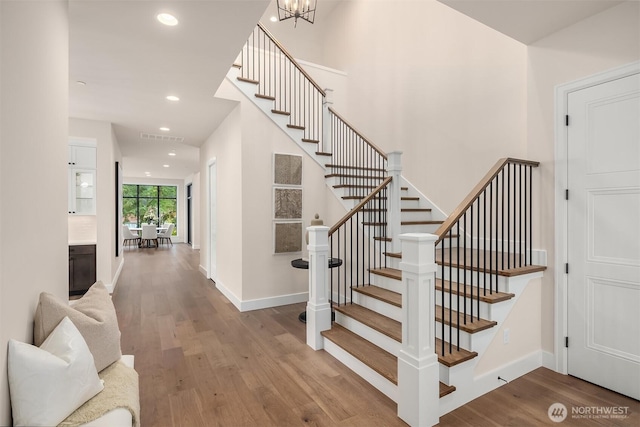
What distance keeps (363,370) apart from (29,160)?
252 centimetres

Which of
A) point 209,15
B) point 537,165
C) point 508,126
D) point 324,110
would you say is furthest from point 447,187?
point 209,15

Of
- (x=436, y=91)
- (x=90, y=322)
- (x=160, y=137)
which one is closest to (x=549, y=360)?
(x=436, y=91)

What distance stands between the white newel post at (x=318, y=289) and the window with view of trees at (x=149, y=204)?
42.9 feet

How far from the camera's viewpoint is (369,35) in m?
5.81

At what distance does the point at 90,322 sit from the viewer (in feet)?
5.64

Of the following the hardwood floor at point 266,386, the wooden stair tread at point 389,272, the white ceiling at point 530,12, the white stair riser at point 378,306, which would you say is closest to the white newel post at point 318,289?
the hardwood floor at point 266,386

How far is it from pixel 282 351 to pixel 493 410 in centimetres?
180

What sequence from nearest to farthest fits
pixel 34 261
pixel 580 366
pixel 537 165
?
pixel 34 261
pixel 580 366
pixel 537 165

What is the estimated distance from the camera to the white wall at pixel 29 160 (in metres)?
1.23

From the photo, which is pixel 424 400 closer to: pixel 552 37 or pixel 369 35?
pixel 552 37

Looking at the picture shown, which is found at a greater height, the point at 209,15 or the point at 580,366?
the point at 209,15

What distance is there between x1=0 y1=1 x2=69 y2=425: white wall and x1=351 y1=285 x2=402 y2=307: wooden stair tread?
2452 millimetres

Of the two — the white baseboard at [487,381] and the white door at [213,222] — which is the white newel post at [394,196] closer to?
the white baseboard at [487,381]

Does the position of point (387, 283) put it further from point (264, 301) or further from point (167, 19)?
point (167, 19)
